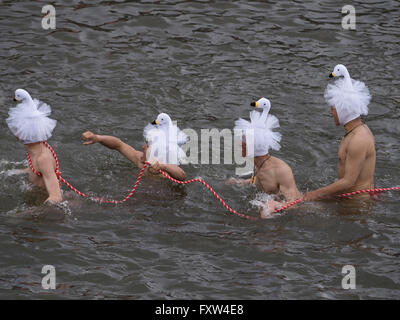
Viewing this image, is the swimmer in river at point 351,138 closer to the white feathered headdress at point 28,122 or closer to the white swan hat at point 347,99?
the white swan hat at point 347,99

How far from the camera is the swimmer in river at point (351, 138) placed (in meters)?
8.18

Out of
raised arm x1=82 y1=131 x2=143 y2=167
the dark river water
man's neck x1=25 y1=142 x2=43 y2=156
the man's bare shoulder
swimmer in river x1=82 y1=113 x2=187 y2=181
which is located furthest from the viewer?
raised arm x1=82 y1=131 x2=143 y2=167

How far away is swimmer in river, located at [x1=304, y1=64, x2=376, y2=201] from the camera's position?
8180 mm

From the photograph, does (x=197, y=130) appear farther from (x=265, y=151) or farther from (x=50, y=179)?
(x=50, y=179)

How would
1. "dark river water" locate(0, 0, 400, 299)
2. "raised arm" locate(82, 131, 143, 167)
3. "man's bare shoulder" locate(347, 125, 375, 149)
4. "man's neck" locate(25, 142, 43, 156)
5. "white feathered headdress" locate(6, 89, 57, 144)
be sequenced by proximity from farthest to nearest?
"raised arm" locate(82, 131, 143, 167) < "man's neck" locate(25, 142, 43, 156) < "man's bare shoulder" locate(347, 125, 375, 149) < "white feathered headdress" locate(6, 89, 57, 144) < "dark river water" locate(0, 0, 400, 299)

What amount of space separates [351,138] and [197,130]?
347 cm

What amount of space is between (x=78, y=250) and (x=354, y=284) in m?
3.19

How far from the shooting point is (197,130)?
11.1 metres

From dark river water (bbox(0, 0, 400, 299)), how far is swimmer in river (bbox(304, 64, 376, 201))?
15.8 inches

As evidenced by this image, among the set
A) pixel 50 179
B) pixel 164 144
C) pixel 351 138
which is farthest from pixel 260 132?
pixel 50 179

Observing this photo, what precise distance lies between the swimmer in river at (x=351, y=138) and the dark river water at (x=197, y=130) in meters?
0.40

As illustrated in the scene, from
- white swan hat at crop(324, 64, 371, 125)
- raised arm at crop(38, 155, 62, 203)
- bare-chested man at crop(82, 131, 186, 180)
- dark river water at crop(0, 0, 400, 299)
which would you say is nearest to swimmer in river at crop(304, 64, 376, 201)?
white swan hat at crop(324, 64, 371, 125)

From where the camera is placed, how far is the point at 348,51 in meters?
13.4

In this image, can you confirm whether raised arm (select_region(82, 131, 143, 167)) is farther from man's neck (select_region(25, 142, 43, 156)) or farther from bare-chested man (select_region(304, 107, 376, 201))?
bare-chested man (select_region(304, 107, 376, 201))
